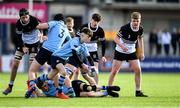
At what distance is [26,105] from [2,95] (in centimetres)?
373

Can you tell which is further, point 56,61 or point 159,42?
point 159,42

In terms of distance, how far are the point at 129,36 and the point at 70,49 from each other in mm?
2302

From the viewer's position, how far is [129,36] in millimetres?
20203

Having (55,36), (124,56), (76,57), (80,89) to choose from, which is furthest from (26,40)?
(124,56)

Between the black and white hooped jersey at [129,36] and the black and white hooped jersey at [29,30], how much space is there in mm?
2255

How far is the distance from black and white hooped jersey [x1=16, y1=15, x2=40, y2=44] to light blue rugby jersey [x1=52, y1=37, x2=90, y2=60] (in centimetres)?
139

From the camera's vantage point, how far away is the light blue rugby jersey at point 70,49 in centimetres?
1841

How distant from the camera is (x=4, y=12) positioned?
40.1m

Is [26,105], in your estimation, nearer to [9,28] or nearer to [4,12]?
[4,12]

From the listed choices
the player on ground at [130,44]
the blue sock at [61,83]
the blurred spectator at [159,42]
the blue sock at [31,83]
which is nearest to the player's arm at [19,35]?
the blue sock at [31,83]

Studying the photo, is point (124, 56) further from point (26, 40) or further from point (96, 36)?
point (26, 40)

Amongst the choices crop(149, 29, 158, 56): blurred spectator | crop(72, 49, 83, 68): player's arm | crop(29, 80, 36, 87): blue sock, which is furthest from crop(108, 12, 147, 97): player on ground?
crop(149, 29, 158, 56): blurred spectator

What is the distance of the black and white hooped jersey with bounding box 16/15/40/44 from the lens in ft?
64.7

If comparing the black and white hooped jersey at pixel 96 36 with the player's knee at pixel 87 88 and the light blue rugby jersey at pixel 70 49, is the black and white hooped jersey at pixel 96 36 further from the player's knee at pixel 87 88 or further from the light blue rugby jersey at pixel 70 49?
the light blue rugby jersey at pixel 70 49
